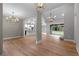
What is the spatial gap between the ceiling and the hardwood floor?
1.73ft

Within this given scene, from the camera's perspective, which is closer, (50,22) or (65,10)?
(65,10)

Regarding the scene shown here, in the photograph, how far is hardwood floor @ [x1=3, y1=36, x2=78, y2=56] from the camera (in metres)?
2.40

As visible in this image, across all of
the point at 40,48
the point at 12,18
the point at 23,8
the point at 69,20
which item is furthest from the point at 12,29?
the point at 69,20

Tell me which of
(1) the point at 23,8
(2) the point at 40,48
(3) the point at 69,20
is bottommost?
(2) the point at 40,48

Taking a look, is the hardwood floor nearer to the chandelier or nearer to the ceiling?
the chandelier

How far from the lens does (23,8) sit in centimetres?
245

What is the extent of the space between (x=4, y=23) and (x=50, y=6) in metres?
1.03

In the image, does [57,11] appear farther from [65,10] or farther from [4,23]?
[4,23]

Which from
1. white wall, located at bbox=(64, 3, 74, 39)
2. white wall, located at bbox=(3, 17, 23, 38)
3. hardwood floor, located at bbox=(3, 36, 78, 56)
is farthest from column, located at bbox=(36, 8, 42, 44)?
white wall, located at bbox=(64, 3, 74, 39)

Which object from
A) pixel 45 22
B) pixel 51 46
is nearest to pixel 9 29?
pixel 45 22

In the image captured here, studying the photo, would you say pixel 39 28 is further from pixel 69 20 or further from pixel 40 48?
pixel 69 20

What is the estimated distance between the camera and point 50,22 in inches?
99.9

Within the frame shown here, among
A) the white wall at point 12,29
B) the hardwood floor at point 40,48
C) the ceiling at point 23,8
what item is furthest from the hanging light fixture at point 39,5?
the hardwood floor at point 40,48

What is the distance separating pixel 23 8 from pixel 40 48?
0.91 m
